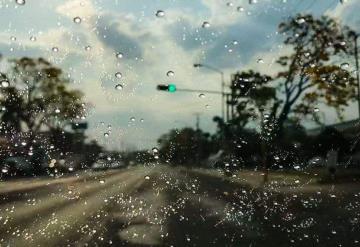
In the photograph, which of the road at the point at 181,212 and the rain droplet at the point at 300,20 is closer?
the rain droplet at the point at 300,20

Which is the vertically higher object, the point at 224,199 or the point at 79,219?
the point at 224,199

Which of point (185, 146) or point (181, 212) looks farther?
point (181, 212)

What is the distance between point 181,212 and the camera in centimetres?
829

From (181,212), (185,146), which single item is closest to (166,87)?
(185,146)

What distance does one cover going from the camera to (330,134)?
520cm

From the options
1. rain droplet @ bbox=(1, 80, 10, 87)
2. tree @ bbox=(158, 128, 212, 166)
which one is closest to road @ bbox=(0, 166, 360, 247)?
tree @ bbox=(158, 128, 212, 166)

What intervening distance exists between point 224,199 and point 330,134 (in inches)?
91.4

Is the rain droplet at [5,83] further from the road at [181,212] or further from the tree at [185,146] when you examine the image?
the tree at [185,146]

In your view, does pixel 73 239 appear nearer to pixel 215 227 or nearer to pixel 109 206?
pixel 109 206

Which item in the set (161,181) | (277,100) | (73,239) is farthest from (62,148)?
(277,100)

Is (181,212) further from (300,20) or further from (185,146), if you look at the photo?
(300,20)

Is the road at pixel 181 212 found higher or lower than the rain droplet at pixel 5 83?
lower

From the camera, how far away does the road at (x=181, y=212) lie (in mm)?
6090

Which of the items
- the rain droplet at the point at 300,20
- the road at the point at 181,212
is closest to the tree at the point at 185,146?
the road at the point at 181,212
